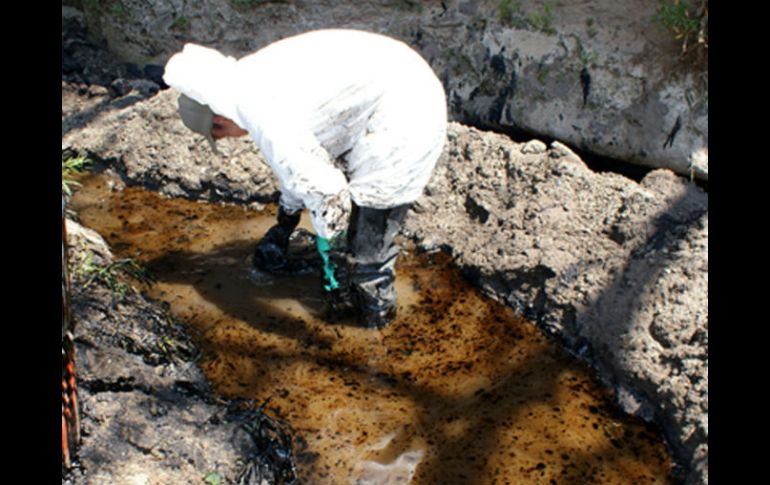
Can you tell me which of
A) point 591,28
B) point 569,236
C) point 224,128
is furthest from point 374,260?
point 591,28

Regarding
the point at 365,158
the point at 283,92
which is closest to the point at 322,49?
the point at 283,92

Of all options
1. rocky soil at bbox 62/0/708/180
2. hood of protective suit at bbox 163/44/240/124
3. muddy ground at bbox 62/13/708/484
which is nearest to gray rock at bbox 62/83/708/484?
muddy ground at bbox 62/13/708/484

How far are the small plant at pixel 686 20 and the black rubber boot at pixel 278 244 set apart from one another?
215 centimetres

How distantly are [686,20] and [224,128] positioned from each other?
243cm

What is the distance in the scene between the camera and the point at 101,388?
8.06ft

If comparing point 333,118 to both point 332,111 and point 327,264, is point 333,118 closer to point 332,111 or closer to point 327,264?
point 332,111

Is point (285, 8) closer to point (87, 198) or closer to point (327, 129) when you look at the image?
point (87, 198)

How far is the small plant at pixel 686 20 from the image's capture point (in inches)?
149

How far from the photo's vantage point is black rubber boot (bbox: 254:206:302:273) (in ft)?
11.5

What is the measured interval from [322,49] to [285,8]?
2.58 meters

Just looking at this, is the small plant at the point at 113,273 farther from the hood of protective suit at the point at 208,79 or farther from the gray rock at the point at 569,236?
the gray rock at the point at 569,236

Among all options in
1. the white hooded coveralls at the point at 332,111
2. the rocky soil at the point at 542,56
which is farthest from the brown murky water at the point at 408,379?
the rocky soil at the point at 542,56

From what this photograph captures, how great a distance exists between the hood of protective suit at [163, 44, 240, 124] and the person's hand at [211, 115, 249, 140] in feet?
0.43

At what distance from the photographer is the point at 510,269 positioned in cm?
335
